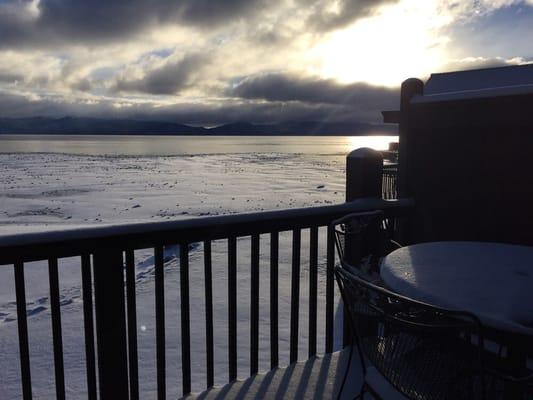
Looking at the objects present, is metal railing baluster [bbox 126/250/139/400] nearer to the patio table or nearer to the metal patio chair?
the patio table

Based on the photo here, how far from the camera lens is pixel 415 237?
3.00m

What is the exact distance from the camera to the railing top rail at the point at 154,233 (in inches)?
62.9

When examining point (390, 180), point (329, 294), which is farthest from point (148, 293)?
point (390, 180)

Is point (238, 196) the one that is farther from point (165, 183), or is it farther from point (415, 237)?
point (415, 237)

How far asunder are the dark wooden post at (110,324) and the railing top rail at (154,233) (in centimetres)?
9

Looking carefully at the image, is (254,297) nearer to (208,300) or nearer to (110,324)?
(208,300)

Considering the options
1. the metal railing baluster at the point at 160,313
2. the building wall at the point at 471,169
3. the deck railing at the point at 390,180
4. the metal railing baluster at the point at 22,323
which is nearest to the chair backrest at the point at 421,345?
the metal railing baluster at the point at 160,313

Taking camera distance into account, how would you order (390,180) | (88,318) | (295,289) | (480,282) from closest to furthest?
(480,282), (88,318), (295,289), (390,180)

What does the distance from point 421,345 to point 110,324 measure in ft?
4.36

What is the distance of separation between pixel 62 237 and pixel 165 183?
1595cm

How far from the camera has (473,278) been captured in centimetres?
158

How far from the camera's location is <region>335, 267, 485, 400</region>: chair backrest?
1088 mm

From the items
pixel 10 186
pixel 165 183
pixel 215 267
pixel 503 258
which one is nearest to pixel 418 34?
pixel 215 267

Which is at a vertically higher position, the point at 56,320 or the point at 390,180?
the point at 56,320
